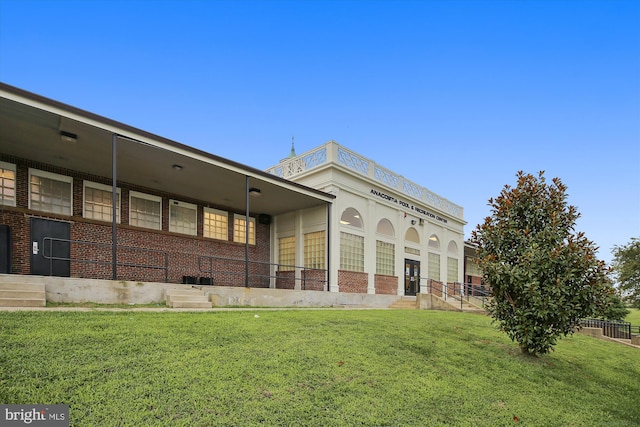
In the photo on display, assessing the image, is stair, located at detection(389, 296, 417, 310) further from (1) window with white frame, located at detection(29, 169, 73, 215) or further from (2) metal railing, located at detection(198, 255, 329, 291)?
(1) window with white frame, located at detection(29, 169, 73, 215)

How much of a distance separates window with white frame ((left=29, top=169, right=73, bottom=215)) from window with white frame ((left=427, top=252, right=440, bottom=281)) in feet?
61.4

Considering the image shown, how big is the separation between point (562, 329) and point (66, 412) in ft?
26.5

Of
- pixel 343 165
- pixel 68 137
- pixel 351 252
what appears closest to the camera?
pixel 68 137

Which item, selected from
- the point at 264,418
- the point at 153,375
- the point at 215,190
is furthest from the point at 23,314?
the point at 215,190

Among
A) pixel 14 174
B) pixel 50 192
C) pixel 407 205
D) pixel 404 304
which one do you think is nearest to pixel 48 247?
pixel 50 192

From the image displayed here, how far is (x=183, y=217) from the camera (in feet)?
51.5

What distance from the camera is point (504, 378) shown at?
6055 mm

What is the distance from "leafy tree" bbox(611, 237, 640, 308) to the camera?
2867cm

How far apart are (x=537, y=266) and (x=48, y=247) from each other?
13.9m

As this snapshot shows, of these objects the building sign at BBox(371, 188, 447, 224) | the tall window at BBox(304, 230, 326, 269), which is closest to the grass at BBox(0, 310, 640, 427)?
the tall window at BBox(304, 230, 326, 269)

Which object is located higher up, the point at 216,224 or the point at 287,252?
the point at 216,224

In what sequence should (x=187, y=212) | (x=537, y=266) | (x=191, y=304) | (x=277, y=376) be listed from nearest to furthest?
(x=277, y=376), (x=537, y=266), (x=191, y=304), (x=187, y=212)

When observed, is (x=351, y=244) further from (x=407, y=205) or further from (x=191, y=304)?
(x=191, y=304)

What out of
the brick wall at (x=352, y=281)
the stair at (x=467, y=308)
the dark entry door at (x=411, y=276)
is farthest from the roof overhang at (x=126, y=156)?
the stair at (x=467, y=308)
